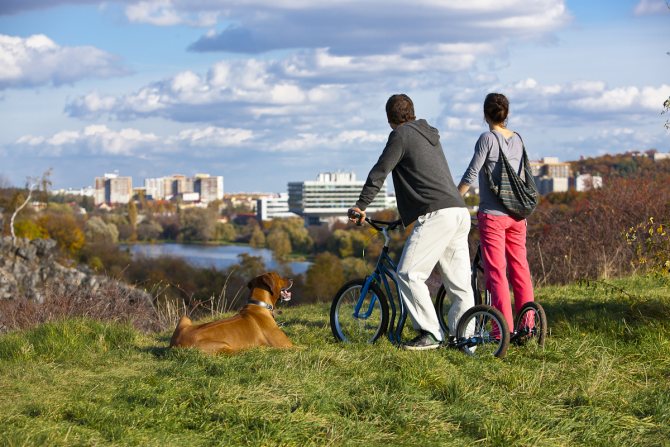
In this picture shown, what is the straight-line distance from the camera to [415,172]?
723 centimetres

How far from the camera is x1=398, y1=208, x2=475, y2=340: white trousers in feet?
23.8

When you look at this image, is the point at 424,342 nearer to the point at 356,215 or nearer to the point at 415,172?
the point at 356,215

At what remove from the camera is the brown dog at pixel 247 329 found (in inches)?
285

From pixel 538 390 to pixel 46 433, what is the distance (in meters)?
3.14

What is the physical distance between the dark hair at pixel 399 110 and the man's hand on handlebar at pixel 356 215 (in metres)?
0.77

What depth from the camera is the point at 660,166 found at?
42.9 meters

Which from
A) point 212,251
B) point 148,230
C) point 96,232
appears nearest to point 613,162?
point 96,232

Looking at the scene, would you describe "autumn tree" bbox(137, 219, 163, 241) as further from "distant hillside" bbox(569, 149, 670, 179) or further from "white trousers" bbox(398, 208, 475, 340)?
"white trousers" bbox(398, 208, 475, 340)

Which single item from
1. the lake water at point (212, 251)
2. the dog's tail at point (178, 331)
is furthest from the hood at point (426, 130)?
the lake water at point (212, 251)

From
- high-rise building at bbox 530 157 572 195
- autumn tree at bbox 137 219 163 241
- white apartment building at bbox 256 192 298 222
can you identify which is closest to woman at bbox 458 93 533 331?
high-rise building at bbox 530 157 572 195

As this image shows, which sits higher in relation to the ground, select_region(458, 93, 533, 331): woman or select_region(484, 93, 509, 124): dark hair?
select_region(484, 93, 509, 124): dark hair

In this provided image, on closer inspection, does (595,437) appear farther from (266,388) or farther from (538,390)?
(266,388)

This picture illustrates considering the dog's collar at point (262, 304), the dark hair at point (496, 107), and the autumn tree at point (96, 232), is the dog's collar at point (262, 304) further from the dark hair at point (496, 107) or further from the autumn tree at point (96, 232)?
the autumn tree at point (96, 232)

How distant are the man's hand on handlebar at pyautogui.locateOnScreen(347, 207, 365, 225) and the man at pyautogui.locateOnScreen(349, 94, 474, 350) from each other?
0.01 metres
